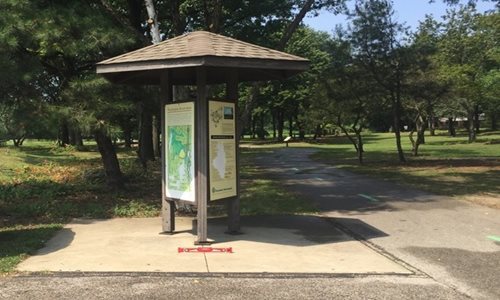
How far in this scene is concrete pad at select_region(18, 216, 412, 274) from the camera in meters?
6.85

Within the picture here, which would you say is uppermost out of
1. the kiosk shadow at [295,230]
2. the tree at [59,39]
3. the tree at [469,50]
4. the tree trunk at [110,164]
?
the tree at [469,50]

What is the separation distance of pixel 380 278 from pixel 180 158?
3590 mm

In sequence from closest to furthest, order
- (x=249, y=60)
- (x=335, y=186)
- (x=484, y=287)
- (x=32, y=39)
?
(x=484, y=287), (x=249, y=60), (x=32, y=39), (x=335, y=186)

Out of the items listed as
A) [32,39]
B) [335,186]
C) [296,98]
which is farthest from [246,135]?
[32,39]

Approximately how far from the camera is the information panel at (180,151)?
844 centimetres

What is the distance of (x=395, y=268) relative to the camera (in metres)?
6.95

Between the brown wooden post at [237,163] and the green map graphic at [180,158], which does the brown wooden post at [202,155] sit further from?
the brown wooden post at [237,163]

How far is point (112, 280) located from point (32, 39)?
5.74 meters

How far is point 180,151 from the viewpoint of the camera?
342 inches

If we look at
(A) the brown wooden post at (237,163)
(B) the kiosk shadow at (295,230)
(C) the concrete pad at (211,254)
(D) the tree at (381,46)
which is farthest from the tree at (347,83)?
(A) the brown wooden post at (237,163)

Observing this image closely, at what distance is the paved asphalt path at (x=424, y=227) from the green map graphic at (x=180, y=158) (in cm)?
287

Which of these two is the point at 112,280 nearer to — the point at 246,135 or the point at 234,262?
the point at 234,262

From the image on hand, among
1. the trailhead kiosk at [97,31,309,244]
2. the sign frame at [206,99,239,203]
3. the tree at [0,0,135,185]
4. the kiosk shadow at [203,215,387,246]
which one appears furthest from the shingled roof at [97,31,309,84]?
the kiosk shadow at [203,215,387,246]

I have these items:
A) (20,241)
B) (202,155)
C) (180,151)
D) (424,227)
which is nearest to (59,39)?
(180,151)
